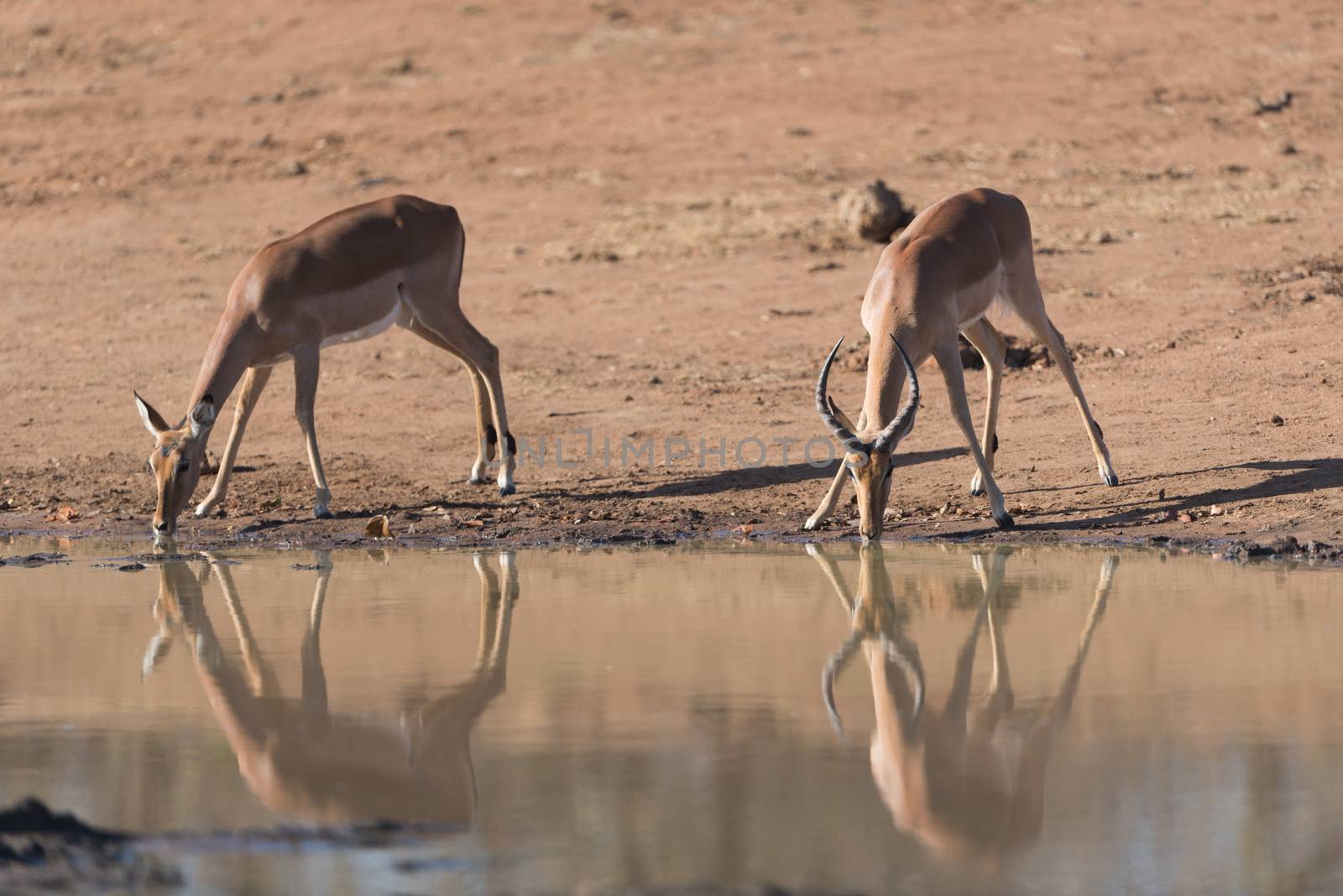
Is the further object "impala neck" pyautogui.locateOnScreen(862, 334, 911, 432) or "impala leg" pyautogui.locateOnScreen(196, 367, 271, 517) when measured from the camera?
"impala leg" pyautogui.locateOnScreen(196, 367, 271, 517)

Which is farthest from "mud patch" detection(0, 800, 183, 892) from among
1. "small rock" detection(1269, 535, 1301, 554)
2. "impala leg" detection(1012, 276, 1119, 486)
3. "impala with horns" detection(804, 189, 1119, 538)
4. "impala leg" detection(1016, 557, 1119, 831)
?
"impala leg" detection(1012, 276, 1119, 486)

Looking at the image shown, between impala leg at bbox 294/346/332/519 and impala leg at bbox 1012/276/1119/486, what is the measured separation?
15.4 feet

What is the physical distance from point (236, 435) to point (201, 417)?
1006mm

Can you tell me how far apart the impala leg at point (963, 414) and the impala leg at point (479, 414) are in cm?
354

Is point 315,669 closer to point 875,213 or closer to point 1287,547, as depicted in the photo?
point 1287,547

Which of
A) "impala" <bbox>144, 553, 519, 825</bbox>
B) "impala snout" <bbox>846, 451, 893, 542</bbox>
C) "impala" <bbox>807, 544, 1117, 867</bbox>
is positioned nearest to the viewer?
"impala" <bbox>807, 544, 1117, 867</bbox>

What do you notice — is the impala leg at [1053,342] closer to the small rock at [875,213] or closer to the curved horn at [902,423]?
the curved horn at [902,423]

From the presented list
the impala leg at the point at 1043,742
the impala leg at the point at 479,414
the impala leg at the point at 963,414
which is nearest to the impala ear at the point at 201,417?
the impala leg at the point at 479,414

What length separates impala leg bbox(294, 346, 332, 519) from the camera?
11859mm

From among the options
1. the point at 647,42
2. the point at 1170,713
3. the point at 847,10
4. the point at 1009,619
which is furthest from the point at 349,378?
the point at 847,10

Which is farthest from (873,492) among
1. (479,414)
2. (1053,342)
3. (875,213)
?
(875,213)

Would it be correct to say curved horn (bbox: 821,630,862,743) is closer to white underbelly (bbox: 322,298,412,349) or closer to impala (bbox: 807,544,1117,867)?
impala (bbox: 807,544,1117,867)

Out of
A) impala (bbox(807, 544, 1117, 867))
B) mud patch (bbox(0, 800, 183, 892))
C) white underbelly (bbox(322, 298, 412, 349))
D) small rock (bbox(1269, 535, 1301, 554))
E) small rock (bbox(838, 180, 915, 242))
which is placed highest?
small rock (bbox(838, 180, 915, 242))

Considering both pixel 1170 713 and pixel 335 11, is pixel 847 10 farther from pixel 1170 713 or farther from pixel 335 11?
pixel 1170 713
